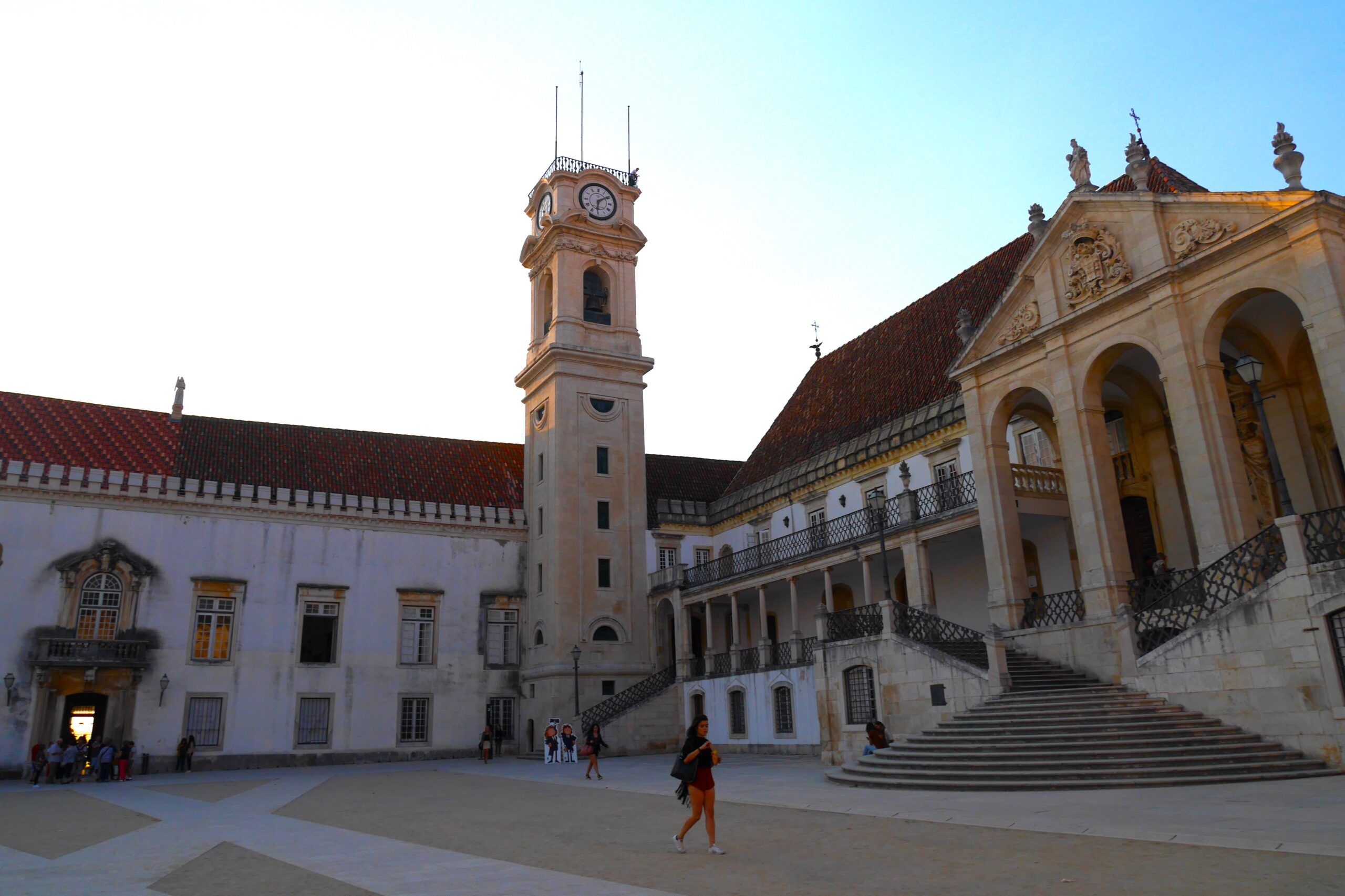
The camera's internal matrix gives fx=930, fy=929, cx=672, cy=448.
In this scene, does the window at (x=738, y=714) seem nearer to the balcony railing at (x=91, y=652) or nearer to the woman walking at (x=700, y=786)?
the balcony railing at (x=91, y=652)

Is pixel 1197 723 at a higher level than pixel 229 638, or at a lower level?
lower

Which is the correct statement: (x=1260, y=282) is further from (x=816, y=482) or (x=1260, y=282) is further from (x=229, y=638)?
(x=229, y=638)

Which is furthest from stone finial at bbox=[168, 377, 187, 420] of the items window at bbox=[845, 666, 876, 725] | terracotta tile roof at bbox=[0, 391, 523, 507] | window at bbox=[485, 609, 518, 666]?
window at bbox=[845, 666, 876, 725]

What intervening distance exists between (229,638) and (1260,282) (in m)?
29.9

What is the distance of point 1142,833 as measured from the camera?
8641 millimetres

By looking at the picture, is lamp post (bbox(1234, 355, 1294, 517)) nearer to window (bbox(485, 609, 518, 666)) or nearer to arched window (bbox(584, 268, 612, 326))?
arched window (bbox(584, 268, 612, 326))

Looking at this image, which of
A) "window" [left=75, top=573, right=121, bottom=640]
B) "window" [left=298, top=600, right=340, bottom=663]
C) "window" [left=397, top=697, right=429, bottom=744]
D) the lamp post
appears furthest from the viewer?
"window" [left=397, top=697, right=429, bottom=744]

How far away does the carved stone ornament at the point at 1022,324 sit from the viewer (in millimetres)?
20594

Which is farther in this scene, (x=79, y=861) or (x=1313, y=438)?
(x=1313, y=438)

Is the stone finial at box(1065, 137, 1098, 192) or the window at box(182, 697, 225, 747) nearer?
the stone finial at box(1065, 137, 1098, 192)

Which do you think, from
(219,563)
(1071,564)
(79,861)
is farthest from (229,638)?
(1071,564)

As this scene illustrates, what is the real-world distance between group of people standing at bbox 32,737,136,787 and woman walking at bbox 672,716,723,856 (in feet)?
74.2

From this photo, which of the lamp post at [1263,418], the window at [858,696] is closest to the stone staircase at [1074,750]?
the window at [858,696]

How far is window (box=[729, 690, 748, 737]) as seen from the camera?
27.3 metres
